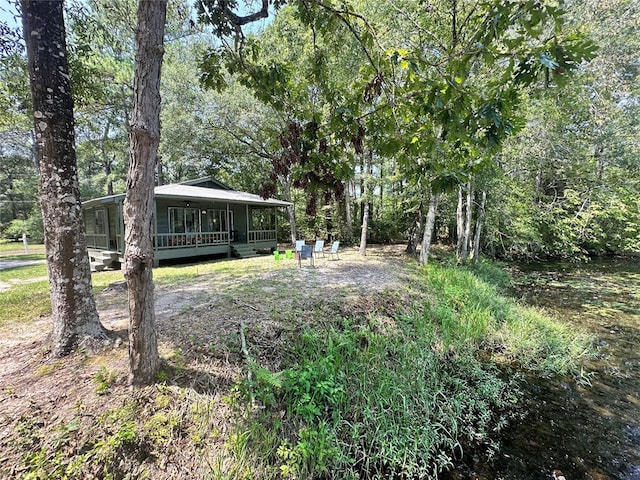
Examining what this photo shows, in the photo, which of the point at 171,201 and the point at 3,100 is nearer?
the point at 3,100

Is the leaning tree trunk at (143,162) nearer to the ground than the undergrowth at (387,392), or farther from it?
farther from it

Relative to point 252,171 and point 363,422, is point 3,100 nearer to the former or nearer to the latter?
point 363,422

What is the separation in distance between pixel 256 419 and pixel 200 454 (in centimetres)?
52

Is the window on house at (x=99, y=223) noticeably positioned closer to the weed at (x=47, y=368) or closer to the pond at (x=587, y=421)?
the weed at (x=47, y=368)

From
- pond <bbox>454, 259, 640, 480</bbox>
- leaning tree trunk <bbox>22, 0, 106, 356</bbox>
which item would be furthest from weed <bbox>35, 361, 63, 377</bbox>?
pond <bbox>454, 259, 640, 480</bbox>

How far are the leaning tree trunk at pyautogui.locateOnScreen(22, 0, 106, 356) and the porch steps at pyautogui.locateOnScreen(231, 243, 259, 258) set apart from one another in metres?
11.0

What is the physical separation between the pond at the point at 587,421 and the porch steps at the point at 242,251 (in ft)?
39.6

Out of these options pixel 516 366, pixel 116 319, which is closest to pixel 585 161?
pixel 516 366

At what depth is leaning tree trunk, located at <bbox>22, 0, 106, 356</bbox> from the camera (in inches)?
118

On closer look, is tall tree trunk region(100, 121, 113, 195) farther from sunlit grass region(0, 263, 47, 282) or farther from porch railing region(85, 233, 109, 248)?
sunlit grass region(0, 263, 47, 282)

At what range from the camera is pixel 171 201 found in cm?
1331

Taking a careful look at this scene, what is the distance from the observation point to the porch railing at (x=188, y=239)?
11.7 m

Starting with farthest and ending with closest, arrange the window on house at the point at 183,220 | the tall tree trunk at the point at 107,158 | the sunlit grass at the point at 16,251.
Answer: the tall tree trunk at the point at 107,158, the sunlit grass at the point at 16,251, the window on house at the point at 183,220

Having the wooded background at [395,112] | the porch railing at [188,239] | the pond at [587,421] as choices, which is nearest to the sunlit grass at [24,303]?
the wooded background at [395,112]
